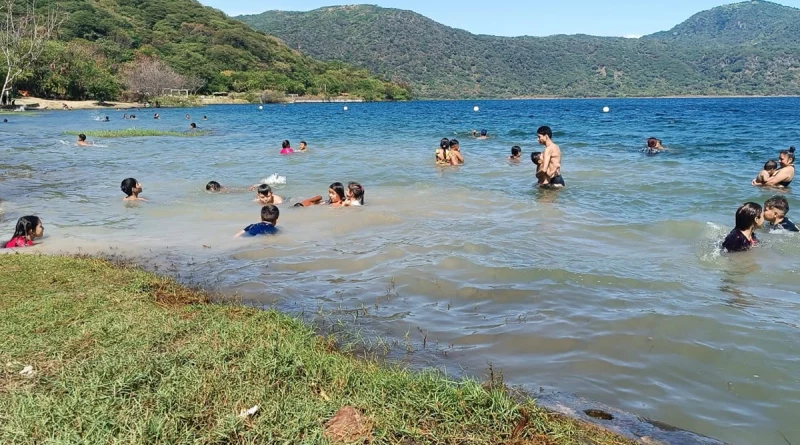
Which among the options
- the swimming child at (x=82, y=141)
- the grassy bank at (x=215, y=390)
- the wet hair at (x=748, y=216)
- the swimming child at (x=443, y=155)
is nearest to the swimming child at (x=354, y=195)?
the grassy bank at (x=215, y=390)

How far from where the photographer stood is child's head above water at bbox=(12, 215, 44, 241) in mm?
8461

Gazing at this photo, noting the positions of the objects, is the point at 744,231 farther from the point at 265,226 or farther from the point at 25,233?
the point at 25,233

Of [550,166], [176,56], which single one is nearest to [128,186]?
[550,166]

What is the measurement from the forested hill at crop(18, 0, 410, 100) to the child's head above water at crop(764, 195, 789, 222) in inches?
3165

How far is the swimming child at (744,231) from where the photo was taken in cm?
777

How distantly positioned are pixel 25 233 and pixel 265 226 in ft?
11.8

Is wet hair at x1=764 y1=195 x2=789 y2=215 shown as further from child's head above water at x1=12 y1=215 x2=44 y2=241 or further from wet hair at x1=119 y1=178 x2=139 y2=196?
wet hair at x1=119 y1=178 x2=139 y2=196

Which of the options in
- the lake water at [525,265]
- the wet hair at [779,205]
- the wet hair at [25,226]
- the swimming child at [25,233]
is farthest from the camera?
the wet hair at [779,205]

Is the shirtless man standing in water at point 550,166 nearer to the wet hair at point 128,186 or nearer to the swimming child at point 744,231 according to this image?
the swimming child at point 744,231

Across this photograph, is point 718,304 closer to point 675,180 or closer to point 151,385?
point 151,385

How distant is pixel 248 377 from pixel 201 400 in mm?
383

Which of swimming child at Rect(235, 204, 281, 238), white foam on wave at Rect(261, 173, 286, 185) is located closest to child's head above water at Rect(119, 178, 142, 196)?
white foam on wave at Rect(261, 173, 286, 185)

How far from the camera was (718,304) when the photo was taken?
231 inches

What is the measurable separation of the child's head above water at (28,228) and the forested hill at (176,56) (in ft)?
242
